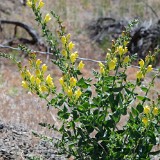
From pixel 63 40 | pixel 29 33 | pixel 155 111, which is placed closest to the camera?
pixel 155 111

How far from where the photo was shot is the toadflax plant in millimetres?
2361

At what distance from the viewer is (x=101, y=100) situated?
2453 mm

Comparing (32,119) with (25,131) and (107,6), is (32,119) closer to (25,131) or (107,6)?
(25,131)

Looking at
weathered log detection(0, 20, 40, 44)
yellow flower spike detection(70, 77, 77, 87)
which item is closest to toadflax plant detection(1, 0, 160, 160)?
yellow flower spike detection(70, 77, 77, 87)

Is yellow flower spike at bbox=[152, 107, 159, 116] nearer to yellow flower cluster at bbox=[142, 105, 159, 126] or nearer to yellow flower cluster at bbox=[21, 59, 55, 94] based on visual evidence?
yellow flower cluster at bbox=[142, 105, 159, 126]

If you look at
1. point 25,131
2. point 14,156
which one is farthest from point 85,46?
point 14,156

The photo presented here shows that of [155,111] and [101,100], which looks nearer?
[155,111]

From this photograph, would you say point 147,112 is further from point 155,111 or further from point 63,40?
point 63,40

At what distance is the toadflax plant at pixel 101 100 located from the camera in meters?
2.36

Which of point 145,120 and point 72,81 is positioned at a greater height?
point 72,81

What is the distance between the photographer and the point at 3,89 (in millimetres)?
5977

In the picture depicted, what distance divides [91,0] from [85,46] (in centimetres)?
271

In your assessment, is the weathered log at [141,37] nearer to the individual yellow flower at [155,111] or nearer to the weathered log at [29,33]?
the weathered log at [29,33]

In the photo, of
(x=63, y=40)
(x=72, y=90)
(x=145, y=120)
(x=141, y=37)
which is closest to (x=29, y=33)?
(x=141, y=37)
